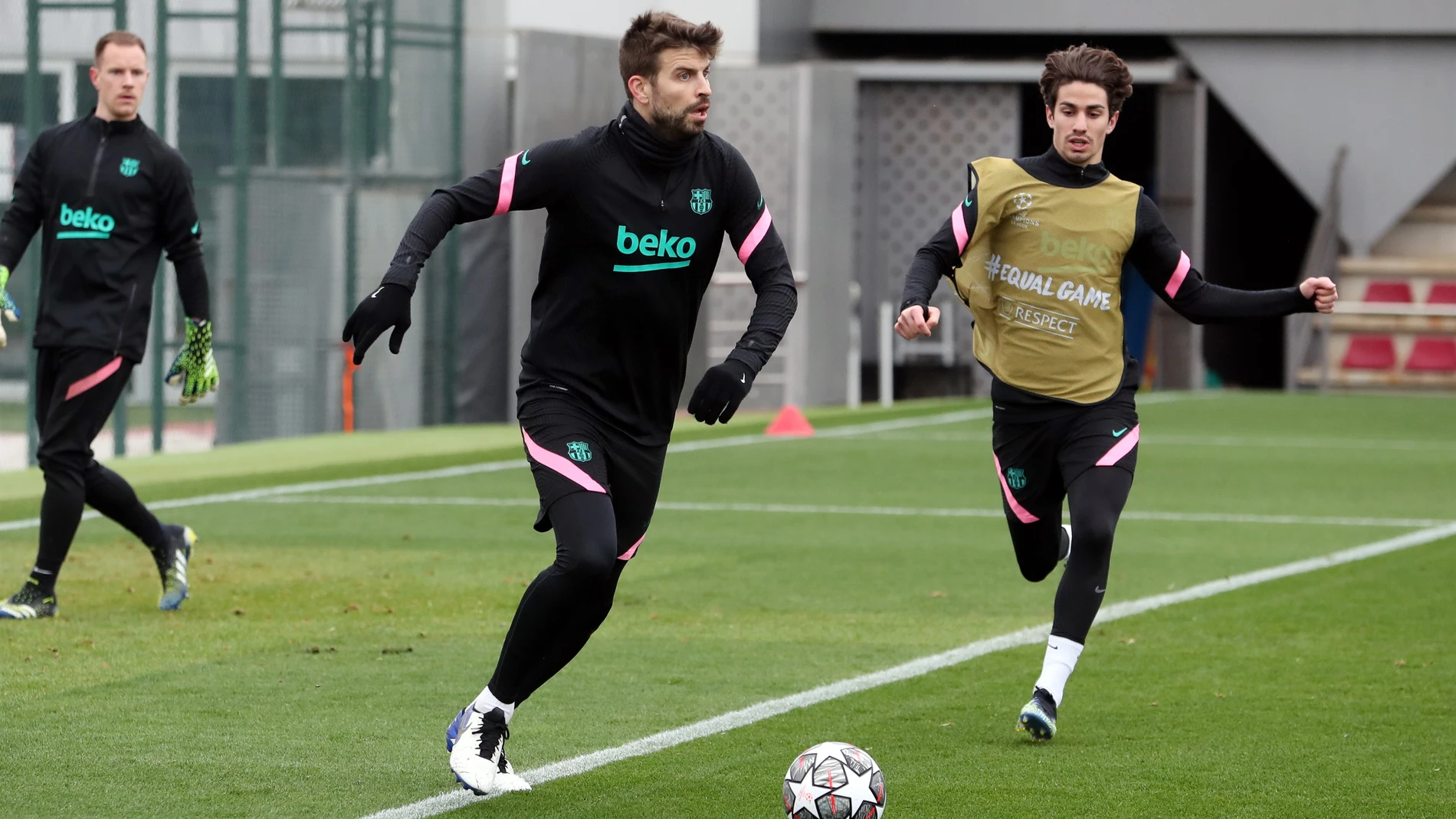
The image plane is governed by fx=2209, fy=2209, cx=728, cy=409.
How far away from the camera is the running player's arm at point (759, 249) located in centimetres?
588

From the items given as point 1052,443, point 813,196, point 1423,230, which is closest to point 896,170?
point 813,196

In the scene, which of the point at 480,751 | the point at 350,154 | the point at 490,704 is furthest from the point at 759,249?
the point at 350,154

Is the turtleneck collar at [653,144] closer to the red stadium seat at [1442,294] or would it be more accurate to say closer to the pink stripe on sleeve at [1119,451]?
the pink stripe on sleeve at [1119,451]

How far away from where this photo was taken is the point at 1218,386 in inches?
1247

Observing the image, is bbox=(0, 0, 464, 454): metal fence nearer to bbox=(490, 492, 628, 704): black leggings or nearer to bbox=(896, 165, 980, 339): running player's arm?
bbox=(896, 165, 980, 339): running player's arm

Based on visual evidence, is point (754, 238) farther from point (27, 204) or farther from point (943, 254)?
point (27, 204)

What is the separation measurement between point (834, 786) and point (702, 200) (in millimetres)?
1603

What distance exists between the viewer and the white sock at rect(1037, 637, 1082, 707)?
657cm

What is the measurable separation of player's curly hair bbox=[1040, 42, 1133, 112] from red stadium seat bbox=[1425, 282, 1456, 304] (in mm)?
24110

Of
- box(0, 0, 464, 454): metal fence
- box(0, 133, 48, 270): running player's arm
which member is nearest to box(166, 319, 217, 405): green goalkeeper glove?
box(0, 133, 48, 270): running player's arm

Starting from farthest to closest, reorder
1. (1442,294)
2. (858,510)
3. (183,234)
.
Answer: (1442,294), (858,510), (183,234)

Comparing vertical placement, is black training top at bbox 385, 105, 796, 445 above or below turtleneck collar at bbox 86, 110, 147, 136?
below

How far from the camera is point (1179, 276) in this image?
23.2 ft

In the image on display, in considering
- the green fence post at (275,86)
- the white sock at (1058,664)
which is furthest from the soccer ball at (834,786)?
the green fence post at (275,86)
